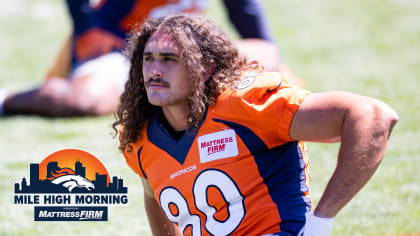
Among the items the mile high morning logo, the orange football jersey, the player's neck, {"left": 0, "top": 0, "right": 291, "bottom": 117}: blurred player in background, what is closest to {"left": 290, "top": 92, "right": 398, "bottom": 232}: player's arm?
the orange football jersey

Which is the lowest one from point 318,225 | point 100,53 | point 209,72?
point 318,225

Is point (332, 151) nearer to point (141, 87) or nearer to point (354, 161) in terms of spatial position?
point (141, 87)

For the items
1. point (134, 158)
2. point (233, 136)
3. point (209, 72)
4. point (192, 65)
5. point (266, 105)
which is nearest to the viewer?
point (266, 105)

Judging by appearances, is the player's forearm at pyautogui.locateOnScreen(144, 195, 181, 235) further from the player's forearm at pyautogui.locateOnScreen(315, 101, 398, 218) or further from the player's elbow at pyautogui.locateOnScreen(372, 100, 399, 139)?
the player's elbow at pyautogui.locateOnScreen(372, 100, 399, 139)

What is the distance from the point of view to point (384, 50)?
9023 mm

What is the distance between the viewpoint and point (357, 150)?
7.22 feet

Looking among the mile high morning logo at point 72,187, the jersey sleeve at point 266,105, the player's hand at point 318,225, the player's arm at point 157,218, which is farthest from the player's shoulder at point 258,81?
the mile high morning logo at point 72,187

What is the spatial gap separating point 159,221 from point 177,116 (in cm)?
61

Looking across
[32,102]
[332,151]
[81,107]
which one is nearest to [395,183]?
[332,151]

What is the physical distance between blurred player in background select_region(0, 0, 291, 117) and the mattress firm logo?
3528 mm

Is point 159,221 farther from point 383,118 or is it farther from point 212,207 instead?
point 383,118

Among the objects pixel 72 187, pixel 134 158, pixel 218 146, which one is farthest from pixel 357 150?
pixel 72 187

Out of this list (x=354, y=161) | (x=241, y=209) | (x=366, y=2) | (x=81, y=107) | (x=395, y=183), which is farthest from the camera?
(x=366, y=2)

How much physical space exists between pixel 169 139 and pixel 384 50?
7.02 m
